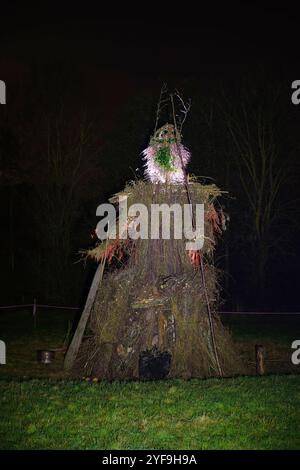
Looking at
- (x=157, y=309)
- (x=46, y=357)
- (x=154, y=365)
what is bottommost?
(x=46, y=357)

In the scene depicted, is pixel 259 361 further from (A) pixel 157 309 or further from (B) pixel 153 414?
(B) pixel 153 414

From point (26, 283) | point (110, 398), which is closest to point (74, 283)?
point (26, 283)

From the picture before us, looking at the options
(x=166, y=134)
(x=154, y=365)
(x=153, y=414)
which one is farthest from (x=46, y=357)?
(x=166, y=134)

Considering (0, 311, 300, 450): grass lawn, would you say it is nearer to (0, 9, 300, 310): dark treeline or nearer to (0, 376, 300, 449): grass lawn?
(0, 376, 300, 449): grass lawn

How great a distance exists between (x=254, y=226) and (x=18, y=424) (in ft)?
67.0

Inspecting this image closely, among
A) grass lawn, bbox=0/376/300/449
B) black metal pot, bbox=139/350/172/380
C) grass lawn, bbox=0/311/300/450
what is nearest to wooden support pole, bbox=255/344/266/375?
grass lawn, bbox=0/311/300/450

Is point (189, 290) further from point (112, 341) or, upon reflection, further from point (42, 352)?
point (42, 352)

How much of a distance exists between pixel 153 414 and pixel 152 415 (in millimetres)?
37

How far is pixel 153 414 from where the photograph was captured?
20.1ft

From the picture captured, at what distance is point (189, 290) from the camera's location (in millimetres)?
8812

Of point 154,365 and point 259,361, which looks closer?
point 154,365

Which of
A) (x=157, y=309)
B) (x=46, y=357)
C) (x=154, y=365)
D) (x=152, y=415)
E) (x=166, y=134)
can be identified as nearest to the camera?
(x=152, y=415)

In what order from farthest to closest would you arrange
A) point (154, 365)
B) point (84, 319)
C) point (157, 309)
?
1. point (84, 319)
2. point (157, 309)
3. point (154, 365)

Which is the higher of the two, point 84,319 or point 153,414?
point 84,319
